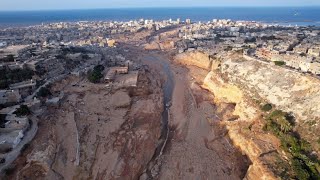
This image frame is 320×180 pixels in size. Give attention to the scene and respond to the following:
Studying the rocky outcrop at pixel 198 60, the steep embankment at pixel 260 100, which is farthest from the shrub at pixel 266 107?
the rocky outcrop at pixel 198 60

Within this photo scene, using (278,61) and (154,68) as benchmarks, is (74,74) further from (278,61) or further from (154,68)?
(278,61)

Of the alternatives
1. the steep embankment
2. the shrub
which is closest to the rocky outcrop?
the steep embankment

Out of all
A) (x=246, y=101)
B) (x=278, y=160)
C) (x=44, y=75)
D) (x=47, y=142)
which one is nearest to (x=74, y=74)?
(x=44, y=75)

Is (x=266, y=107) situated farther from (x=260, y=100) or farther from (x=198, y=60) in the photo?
(x=198, y=60)

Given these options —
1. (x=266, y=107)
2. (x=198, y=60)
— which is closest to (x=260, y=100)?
(x=266, y=107)

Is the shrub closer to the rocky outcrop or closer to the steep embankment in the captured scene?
the steep embankment

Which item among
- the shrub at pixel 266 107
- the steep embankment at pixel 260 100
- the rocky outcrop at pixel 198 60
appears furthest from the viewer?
the rocky outcrop at pixel 198 60

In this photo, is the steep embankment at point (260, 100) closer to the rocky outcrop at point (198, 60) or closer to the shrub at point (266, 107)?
the shrub at point (266, 107)

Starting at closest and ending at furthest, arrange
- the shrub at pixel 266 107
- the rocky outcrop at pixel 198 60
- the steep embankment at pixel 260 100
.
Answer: the steep embankment at pixel 260 100 → the shrub at pixel 266 107 → the rocky outcrop at pixel 198 60
